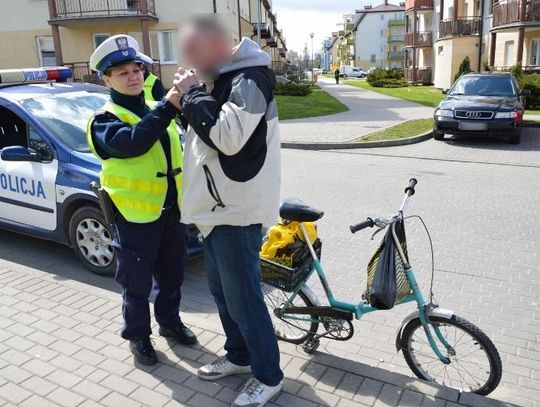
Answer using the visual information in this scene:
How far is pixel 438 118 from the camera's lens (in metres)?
13.0

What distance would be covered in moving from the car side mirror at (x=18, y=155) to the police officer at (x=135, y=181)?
2190mm

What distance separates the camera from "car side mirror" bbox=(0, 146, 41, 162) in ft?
16.3

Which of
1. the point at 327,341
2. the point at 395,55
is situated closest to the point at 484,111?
the point at 327,341

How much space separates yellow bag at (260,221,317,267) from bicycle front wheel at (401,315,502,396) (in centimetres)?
79

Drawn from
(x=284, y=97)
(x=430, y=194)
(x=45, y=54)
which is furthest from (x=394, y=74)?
(x=430, y=194)

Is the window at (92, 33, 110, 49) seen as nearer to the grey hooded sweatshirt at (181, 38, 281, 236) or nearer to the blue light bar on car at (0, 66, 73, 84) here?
the blue light bar on car at (0, 66, 73, 84)

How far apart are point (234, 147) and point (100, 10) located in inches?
961

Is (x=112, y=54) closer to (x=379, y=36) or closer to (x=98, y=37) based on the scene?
(x=98, y=37)

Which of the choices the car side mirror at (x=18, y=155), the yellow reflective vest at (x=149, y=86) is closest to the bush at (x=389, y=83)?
the yellow reflective vest at (x=149, y=86)

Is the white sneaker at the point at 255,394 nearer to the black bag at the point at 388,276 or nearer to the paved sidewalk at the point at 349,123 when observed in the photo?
the black bag at the point at 388,276

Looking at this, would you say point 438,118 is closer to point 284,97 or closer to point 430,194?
point 430,194

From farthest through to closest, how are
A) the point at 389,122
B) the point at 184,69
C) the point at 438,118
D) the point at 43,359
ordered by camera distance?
the point at 389,122, the point at 438,118, the point at 43,359, the point at 184,69

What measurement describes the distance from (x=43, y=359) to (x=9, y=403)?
443 mm

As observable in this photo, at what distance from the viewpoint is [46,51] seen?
84.6ft
